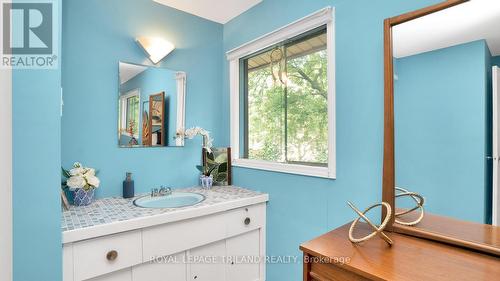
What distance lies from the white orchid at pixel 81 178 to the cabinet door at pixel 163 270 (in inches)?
24.4

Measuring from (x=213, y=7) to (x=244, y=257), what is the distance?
82.9 inches

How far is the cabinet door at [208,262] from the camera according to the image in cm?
158

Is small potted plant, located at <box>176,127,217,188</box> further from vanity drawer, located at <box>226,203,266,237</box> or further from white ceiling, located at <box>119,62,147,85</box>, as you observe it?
white ceiling, located at <box>119,62,147,85</box>

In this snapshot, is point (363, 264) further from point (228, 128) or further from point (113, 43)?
point (113, 43)

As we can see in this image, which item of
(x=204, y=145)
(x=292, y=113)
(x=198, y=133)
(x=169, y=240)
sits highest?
(x=292, y=113)

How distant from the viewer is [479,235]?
96cm

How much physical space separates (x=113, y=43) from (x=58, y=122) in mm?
1020

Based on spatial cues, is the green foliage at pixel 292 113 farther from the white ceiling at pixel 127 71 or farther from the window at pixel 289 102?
the white ceiling at pixel 127 71

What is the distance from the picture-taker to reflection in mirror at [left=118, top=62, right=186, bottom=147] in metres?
1.86

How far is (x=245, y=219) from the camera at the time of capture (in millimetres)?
1814

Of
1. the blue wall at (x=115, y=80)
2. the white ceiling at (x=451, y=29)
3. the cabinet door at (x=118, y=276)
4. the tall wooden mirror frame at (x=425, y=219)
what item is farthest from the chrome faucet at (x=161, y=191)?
the white ceiling at (x=451, y=29)

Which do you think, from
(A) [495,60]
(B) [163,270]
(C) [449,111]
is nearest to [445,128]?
(C) [449,111]

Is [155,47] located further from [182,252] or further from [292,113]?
[182,252]

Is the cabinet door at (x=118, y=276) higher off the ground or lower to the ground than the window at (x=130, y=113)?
lower
